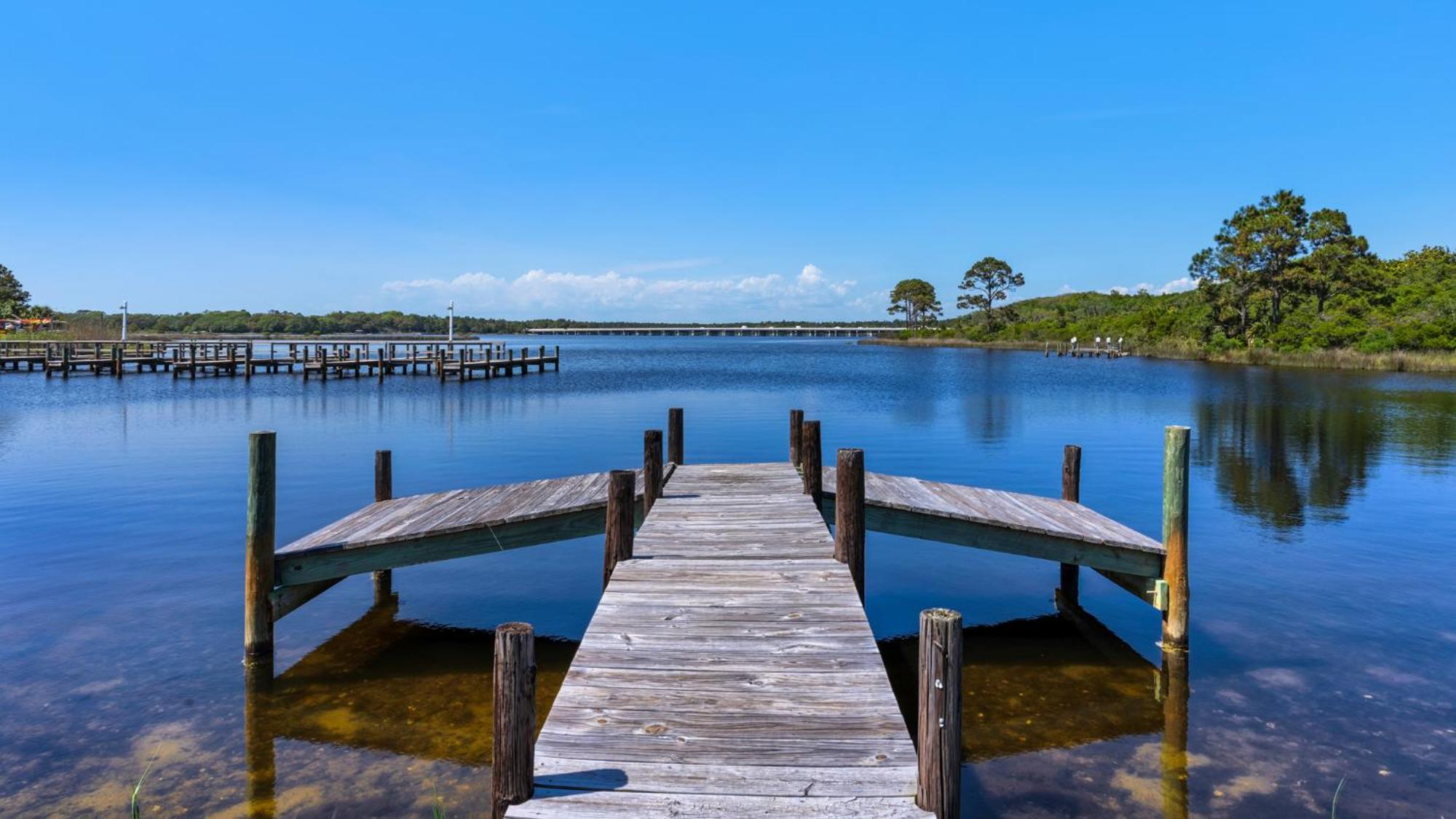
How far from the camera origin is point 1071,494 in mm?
12148

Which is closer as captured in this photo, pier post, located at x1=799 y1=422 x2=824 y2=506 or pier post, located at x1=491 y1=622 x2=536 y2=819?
pier post, located at x1=491 y1=622 x2=536 y2=819

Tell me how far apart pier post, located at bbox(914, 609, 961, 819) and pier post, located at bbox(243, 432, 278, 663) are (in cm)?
681

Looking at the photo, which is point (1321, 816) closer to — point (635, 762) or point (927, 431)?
point (635, 762)

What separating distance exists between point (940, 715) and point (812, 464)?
645cm

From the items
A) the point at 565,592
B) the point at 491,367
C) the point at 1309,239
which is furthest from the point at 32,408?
the point at 1309,239

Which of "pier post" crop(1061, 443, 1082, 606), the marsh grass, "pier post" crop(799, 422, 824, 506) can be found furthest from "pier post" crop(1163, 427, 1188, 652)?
the marsh grass

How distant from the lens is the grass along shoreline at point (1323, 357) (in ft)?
168

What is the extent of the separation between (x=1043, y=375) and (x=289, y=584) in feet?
186

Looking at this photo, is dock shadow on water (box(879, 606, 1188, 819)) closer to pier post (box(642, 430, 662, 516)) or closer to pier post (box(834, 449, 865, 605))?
pier post (box(834, 449, 865, 605))

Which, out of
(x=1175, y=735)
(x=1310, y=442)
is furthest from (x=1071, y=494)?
(x=1310, y=442)

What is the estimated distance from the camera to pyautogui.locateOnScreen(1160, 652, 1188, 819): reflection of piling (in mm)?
6289

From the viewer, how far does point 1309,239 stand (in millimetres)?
69062

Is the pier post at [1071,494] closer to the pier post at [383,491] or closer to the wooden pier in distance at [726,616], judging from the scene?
the wooden pier in distance at [726,616]

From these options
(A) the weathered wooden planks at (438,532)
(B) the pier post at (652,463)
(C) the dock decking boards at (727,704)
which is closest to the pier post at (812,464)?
(B) the pier post at (652,463)
